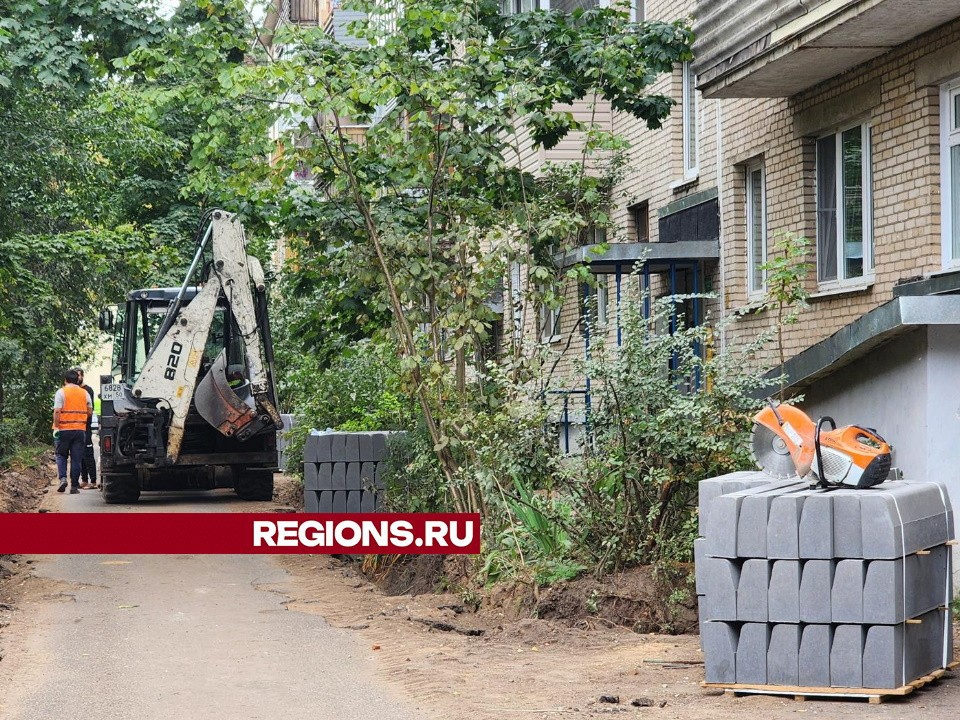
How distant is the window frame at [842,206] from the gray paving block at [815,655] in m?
5.82

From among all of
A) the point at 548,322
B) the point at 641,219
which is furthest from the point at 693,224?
the point at 641,219

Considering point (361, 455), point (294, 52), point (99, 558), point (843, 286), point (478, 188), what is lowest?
point (99, 558)

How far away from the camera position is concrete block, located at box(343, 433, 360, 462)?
15.3m

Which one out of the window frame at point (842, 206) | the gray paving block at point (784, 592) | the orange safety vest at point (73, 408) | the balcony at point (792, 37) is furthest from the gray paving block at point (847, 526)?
the orange safety vest at point (73, 408)

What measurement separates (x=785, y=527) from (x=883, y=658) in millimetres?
814

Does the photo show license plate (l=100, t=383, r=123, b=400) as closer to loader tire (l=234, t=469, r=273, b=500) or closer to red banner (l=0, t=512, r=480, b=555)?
red banner (l=0, t=512, r=480, b=555)

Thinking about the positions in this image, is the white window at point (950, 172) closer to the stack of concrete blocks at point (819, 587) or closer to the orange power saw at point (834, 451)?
the orange power saw at point (834, 451)

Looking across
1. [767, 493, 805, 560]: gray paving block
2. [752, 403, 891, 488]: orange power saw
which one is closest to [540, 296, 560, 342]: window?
[752, 403, 891, 488]: orange power saw

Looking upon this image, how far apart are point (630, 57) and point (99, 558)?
7.57 m

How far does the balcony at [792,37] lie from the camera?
10820mm

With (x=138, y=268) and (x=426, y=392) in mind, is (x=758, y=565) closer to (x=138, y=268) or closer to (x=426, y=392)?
(x=426, y=392)

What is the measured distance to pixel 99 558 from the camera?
14523mm

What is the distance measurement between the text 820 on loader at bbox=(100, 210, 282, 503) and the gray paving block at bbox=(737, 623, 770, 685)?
39.6 feet

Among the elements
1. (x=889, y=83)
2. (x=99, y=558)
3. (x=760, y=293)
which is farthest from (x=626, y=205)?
(x=99, y=558)
